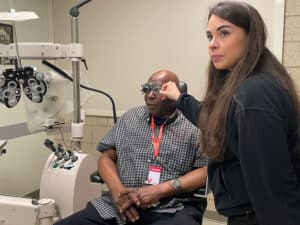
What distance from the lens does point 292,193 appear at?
1.06 m

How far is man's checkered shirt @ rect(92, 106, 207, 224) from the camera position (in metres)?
1.96

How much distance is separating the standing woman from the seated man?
2.13 ft

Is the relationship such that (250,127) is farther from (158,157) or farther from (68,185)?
(68,185)

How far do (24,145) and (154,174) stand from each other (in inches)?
80.1

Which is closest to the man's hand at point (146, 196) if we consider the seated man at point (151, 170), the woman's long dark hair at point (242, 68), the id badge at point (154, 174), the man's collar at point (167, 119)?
the seated man at point (151, 170)

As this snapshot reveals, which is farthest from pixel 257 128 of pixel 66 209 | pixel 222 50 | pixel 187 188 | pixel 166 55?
pixel 166 55

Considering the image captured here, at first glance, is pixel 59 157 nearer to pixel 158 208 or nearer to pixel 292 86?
pixel 158 208

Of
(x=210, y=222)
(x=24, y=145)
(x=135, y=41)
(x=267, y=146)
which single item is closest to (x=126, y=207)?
(x=267, y=146)

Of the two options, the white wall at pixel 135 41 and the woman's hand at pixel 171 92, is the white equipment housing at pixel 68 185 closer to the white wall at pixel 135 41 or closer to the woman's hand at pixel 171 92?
the woman's hand at pixel 171 92

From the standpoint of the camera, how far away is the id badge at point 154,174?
1965 mm

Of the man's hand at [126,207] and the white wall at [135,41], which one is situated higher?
the white wall at [135,41]

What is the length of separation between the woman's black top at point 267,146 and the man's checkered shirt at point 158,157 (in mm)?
860

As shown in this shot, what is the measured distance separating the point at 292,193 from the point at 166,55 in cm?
235

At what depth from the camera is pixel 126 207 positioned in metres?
1.83
